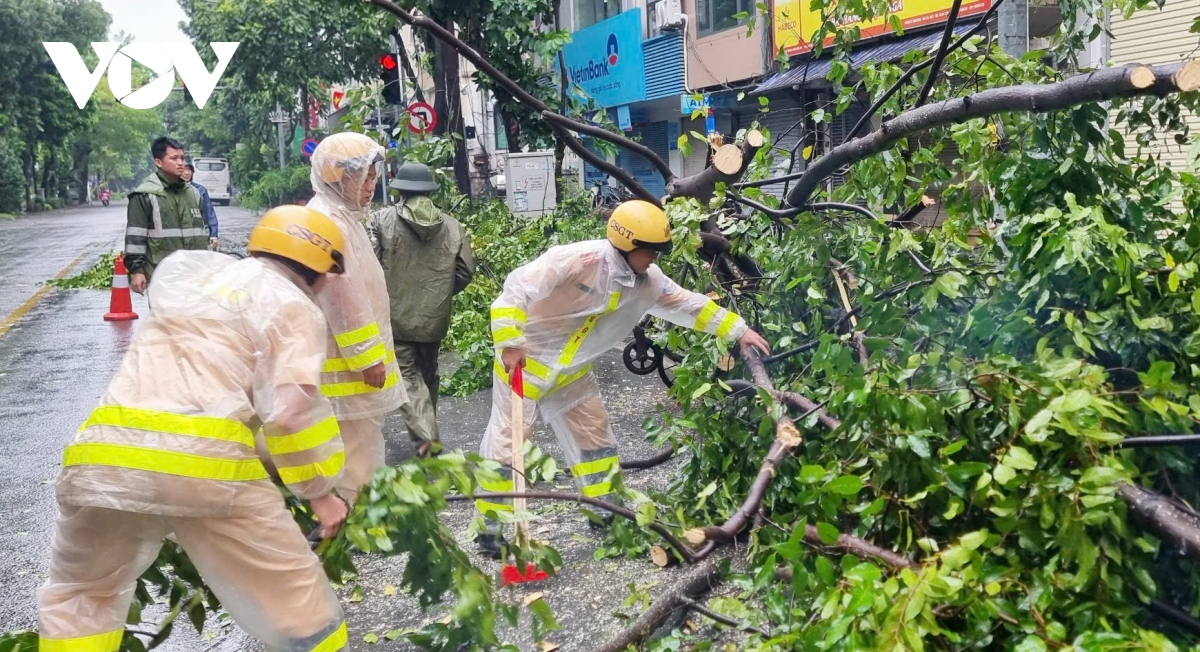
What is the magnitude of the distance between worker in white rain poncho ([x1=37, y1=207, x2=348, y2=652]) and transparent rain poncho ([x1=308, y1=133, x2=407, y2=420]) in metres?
1.20

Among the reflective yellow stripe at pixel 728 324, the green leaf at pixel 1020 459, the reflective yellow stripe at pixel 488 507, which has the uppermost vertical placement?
the reflective yellow stripe at pixel 728 324

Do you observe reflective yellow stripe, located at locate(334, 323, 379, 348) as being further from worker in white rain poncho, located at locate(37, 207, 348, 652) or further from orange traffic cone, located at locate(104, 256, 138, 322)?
orange traffic cone, located at locate(104, 256, 138, 322)

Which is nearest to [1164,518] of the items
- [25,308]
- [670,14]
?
[25,308]

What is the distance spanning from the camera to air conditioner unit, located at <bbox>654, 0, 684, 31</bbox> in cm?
1792

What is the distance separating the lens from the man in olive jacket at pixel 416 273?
548cm

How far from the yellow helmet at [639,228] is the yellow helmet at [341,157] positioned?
119 cm

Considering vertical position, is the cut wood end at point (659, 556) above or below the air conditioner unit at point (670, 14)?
Result: below

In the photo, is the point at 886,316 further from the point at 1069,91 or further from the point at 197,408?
the point at 197,408

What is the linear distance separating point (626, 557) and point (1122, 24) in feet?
25.5

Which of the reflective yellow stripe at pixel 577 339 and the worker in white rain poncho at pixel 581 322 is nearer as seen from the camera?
the worker in white rain poncho at pixel 581 322

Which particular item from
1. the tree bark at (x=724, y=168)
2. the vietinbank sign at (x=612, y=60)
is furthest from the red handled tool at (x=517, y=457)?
the vietinbank sign at (x=612, y=60)

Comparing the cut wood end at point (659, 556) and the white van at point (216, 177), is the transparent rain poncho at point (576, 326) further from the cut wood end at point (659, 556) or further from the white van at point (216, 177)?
the white van at point (216, 177)

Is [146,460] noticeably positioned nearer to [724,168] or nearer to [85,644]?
[85,644]

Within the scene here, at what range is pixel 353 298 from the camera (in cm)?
408
